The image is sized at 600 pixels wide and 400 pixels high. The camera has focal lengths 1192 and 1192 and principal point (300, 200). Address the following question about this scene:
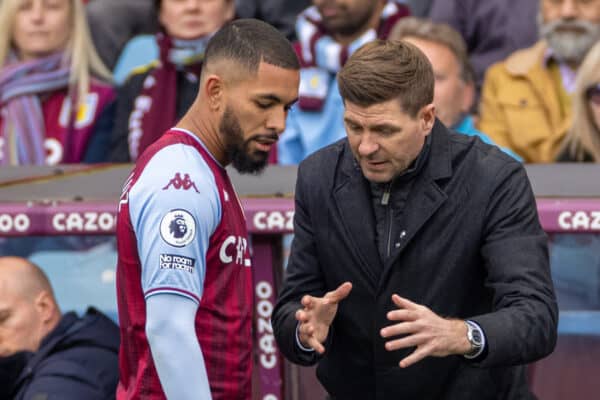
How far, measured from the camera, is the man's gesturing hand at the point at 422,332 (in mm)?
2576

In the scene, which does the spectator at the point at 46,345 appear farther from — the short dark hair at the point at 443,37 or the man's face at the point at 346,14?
the man's face at the point at 346,14

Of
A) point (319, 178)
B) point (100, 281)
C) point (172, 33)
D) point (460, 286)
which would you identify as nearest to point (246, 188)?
point (100, 281)

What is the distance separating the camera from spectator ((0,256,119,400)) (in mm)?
3754

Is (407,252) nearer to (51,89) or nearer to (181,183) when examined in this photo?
(181,183)

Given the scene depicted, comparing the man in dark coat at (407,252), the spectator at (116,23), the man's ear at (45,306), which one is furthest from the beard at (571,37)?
the man's ear at (45,306)

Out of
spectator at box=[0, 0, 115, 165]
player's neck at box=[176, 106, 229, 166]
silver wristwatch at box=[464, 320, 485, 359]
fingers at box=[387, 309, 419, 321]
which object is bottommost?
spectator at box=[0, 0, 115, 165]

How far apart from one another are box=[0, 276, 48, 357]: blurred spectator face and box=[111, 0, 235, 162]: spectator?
56.5 inches

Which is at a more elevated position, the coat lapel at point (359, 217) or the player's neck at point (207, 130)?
the player's neck at point (207, 130)

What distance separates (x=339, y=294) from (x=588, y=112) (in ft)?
8.32

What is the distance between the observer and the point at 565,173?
4.30 m

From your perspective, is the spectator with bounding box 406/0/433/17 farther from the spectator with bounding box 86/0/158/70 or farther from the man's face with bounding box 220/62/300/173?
the man's face with bounding box 220/62/300/173

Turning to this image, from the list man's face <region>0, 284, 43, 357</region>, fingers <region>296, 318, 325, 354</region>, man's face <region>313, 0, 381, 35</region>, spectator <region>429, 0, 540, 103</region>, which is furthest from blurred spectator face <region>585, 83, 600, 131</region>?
fingers <region>296, 318, 325, 354</region>

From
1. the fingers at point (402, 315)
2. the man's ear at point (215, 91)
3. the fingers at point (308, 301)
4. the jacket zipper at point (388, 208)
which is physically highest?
the man's ear at point (215, 91)

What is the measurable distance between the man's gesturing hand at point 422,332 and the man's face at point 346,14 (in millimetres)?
2942
